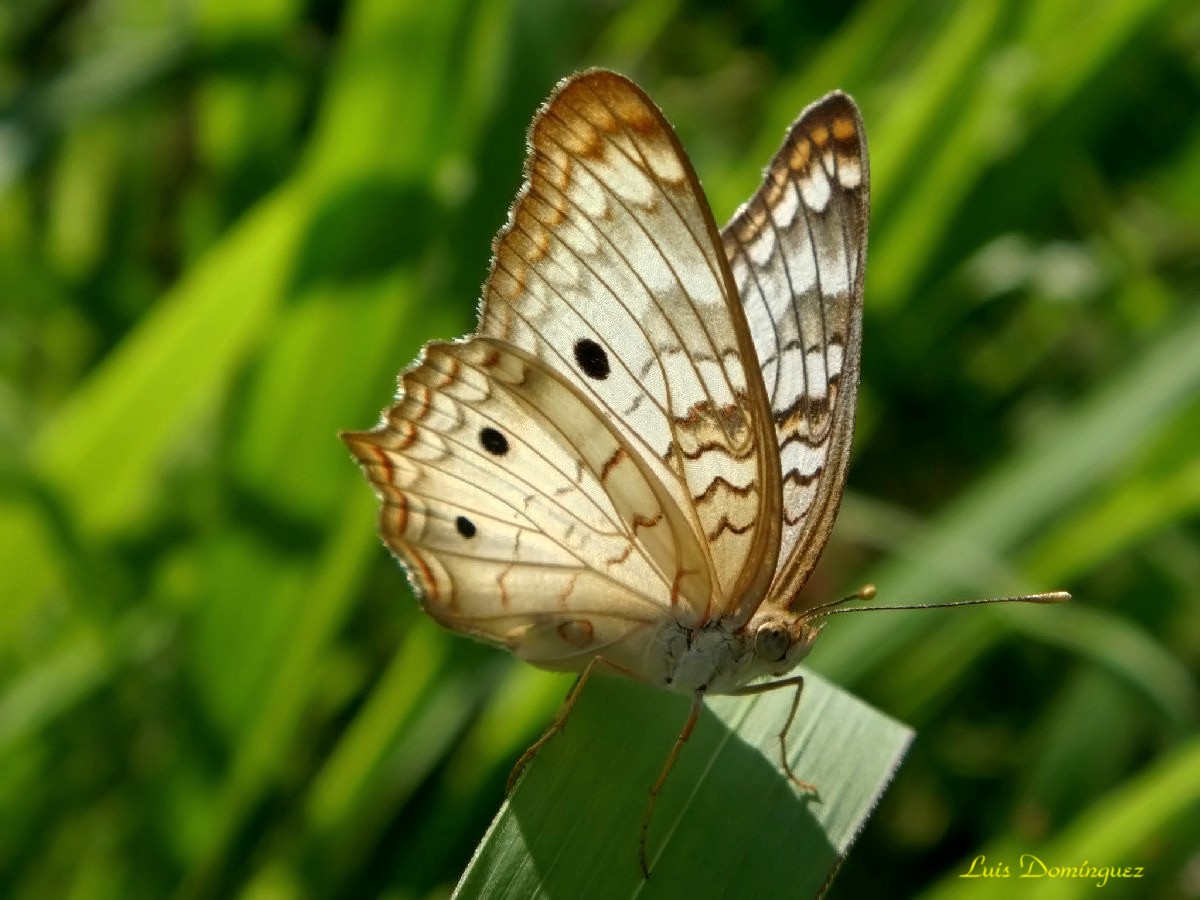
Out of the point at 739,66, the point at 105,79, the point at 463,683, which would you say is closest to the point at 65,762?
the point at 463,683

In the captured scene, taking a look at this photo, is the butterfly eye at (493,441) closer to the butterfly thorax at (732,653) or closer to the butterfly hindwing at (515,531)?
the butterfly hindwing at (515,531)

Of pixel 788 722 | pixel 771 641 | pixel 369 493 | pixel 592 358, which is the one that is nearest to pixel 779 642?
pixel 771 641

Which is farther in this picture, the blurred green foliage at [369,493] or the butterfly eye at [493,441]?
the blurred green foliage at [369,493]

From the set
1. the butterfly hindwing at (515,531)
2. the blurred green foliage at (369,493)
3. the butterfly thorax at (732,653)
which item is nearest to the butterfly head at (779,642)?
the butterfly thorax at (732,653)

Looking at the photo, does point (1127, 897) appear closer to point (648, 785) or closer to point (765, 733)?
point (765, 733)

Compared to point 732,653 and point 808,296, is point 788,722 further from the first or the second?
point 808,296

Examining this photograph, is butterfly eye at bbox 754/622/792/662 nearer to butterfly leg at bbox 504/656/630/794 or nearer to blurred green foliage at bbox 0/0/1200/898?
butterfly leg at bbox 504/656/630/794

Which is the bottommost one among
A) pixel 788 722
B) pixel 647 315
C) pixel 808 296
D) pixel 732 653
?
pixel 788 722
